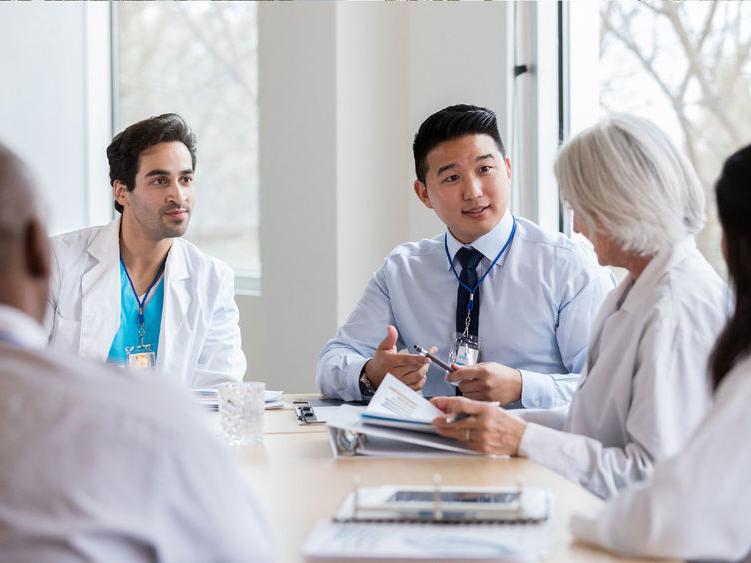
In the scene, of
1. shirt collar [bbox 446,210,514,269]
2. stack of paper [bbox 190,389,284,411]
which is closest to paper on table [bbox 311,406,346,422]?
stack of paper [bbox 190,389,284,411]

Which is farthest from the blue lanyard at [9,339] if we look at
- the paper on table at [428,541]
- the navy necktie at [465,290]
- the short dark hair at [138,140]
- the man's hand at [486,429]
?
the short dark hair at [138,140]

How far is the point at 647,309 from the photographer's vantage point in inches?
77.3

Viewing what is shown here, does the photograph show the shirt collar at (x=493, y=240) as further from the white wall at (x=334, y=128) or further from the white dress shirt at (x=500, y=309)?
the white wall at (x=334, y=128)

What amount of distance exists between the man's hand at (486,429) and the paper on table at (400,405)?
63mm

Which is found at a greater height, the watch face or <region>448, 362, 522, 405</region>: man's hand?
<region>448, 362, 522, 405</region>: man's hand

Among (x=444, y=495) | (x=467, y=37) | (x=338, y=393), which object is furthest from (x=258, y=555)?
(x=467, y=37)

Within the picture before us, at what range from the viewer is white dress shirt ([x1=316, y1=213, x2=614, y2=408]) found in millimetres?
2875

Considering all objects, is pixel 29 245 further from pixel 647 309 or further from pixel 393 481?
pixel 647 309

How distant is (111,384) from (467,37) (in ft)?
11.9

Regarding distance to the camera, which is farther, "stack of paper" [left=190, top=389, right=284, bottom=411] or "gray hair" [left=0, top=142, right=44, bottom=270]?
"stack of paper" [left=190, top=389, right=284, bottom=411]

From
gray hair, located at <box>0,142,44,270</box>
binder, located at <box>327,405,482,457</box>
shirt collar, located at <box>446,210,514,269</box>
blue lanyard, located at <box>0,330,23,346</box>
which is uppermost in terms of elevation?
gray hair, located at <box>0,142,44,270</box>

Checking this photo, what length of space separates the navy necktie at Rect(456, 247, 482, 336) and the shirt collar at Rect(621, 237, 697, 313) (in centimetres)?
96

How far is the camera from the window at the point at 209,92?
19.6 ft

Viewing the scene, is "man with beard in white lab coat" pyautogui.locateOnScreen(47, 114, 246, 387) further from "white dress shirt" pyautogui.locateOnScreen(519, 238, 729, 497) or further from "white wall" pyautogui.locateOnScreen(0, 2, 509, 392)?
"white dress shirt" pyautogui.locateOnScreen(519, 238, 729, 497)
